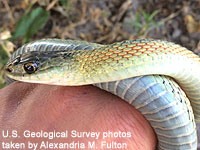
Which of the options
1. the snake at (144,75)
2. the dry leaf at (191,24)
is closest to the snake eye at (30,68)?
the snake at (144,75)

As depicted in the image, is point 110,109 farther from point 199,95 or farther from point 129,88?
point 199,95

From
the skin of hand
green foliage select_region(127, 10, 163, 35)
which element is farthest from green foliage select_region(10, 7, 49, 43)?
the skin of hand

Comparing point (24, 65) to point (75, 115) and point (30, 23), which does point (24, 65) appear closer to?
point (75, 115)

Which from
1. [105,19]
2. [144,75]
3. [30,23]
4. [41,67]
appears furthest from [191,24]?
[41,67]

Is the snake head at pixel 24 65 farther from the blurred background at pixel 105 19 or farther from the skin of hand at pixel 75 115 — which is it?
the blurred background at pixel 105 19

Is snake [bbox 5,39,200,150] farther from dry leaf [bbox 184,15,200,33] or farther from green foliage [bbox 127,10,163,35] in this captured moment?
dry leaf [bbox 184,15,200,33]

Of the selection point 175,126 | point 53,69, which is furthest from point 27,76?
point 175,126
